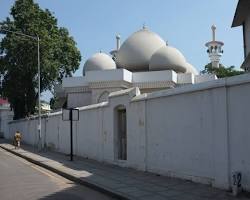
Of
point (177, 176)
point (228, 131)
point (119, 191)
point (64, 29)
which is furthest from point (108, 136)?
point (64, 29)

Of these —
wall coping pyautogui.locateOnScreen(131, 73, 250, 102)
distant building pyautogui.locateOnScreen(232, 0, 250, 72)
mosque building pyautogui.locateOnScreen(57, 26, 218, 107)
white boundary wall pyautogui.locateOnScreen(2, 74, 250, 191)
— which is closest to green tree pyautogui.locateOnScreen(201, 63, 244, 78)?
mosque building pyautogui.locateOnScreen(57, 26, 218, 107)

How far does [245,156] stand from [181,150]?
295cm

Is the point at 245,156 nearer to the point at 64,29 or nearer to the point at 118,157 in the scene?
the point at 118,157

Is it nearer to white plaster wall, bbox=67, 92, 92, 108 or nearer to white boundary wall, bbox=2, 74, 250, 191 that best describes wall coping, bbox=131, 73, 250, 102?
white boundary wall, bbox=2, 74, 250, 191

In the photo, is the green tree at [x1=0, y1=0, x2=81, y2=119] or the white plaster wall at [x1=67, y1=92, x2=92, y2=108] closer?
the white plaster wall at [x1=67, y1=92, x2=92, y2=108]

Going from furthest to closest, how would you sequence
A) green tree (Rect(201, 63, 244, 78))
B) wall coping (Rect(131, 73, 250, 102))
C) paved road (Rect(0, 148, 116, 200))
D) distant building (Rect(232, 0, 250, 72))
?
green tree (Rect(201, 63, 244, 78)) < distant building (Rect(232, 0, 250, 72)) < paved road (Rect(0, 148, 116, 200)) < wall coping (Rect(131, 73, 250, 102))

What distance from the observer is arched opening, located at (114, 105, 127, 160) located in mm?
17312

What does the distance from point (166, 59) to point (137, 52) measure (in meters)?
3.00

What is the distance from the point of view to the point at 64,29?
156 feet

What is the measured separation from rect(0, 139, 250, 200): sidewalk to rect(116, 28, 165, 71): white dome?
2171 centimetres

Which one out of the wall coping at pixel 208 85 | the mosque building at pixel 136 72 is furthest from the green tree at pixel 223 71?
the wall coping at pixel 208 85

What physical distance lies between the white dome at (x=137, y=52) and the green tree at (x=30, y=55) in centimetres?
737

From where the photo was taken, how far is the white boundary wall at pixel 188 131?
10.3 metres

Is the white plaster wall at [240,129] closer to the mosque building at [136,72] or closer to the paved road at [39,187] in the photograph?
the paved road at [39,187]
